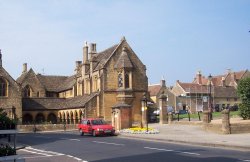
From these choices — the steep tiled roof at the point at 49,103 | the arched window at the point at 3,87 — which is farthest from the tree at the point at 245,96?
the arched window at the point at 3,87

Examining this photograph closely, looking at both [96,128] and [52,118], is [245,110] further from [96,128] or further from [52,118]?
[52,118]

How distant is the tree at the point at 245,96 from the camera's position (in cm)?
3514

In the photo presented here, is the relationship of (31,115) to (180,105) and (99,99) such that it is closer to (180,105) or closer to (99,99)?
(99,99)

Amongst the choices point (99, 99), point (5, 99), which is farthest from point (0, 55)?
point (99, 99)

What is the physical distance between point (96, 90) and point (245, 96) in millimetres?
27078

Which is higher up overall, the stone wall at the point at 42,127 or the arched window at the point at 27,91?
the arched window at the point at 27,91

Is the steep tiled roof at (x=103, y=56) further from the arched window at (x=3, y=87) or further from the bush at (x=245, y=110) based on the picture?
the bush at (x=245, y=110)

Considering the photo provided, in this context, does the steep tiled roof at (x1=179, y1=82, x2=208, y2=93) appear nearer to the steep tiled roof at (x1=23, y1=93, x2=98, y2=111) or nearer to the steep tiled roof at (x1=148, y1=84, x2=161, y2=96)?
the steep tiled roof at (x1=148, y1=84, x2=161, y2=96)

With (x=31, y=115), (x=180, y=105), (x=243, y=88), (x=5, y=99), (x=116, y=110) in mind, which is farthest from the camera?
(x=180, y=105)

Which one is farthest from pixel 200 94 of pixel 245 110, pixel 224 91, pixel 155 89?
pixel 245 110

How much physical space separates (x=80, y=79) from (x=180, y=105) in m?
38.4

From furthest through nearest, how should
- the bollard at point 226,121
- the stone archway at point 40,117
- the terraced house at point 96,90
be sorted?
the stone archway at point 40,117, the terraced house at point 96,90, the bollard at point 226,121

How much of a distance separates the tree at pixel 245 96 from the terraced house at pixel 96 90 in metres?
17.7

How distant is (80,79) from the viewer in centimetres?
6644
